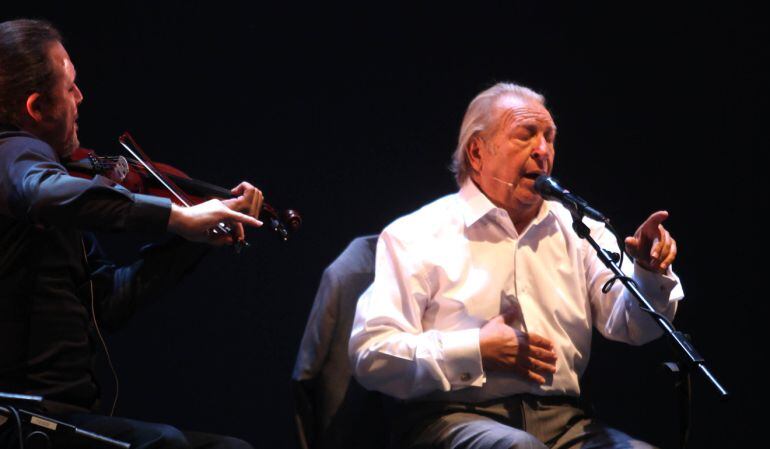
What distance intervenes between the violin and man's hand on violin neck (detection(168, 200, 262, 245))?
11.3 inches

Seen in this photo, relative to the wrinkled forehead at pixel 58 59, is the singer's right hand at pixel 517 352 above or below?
below

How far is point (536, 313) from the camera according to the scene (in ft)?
8.63

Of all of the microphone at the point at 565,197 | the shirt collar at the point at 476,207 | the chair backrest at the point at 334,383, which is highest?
the microphone at the point at 565,197

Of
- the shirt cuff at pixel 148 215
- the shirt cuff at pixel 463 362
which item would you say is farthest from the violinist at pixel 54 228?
the shirt cuff at pixel 463 362

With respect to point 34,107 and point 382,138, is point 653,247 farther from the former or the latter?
point 34,107

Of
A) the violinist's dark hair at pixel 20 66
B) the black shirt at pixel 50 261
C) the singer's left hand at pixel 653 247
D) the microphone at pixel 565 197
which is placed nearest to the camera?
the black shirt at pixel 50 261

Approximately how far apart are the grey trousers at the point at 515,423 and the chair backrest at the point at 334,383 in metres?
0.10

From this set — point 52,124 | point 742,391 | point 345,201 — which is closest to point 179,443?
point 52,124

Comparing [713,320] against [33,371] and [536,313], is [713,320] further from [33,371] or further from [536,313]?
[33,371]

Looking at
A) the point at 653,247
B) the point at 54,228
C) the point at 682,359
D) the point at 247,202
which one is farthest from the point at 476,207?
the point at 54,228

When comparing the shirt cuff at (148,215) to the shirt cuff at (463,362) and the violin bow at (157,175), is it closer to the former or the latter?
the violin bow at (157,175)

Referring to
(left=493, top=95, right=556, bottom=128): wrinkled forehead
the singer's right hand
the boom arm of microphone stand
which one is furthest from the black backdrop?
the boom arm of microphone stand

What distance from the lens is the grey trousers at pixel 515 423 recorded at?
2.42 metres

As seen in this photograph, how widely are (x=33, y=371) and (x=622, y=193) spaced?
2.25 m
